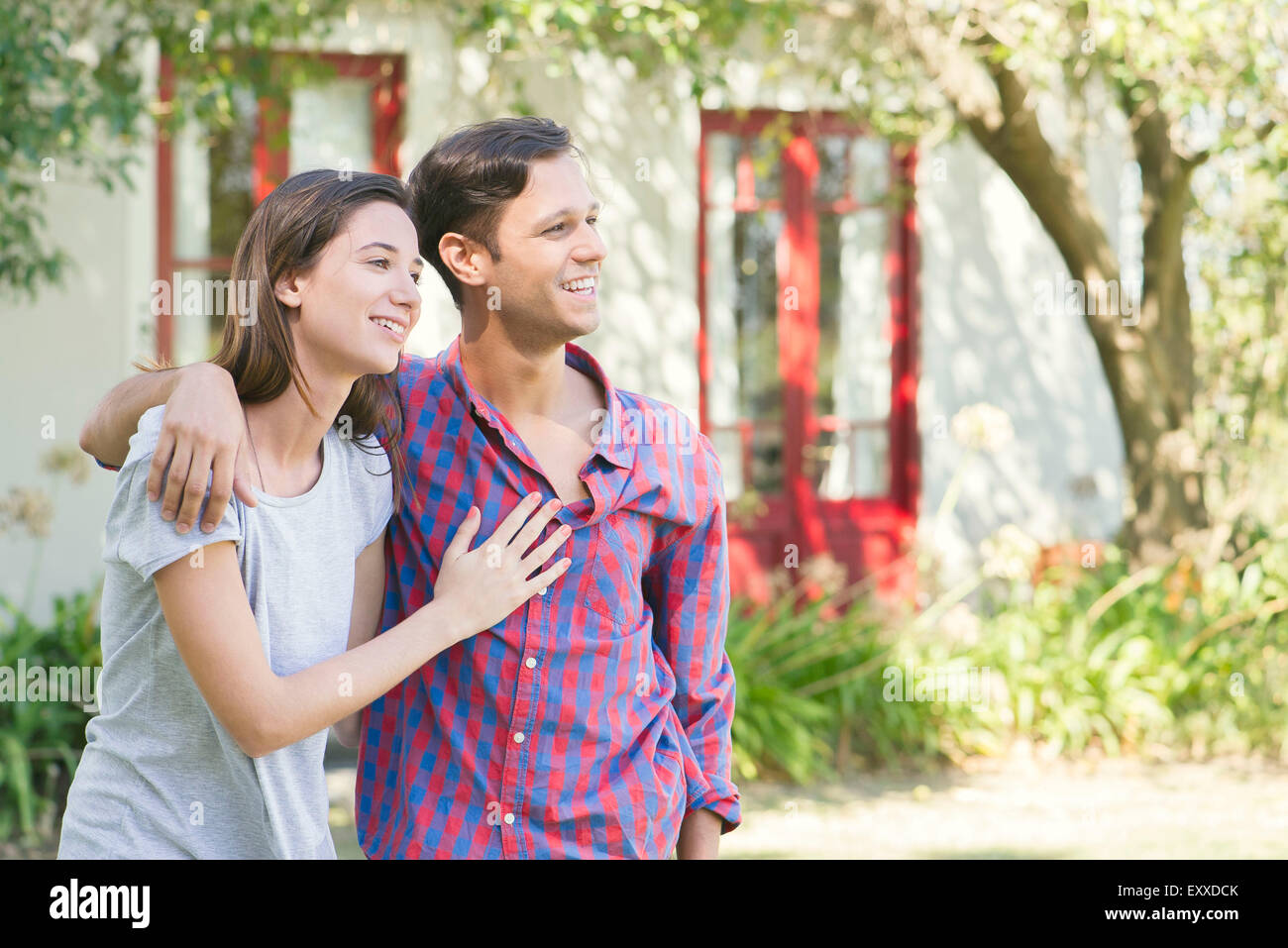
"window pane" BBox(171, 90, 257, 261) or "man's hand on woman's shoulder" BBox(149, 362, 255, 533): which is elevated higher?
"window pane" BBox(171, 90, 257, 261)

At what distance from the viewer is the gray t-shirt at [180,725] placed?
70.6 inches

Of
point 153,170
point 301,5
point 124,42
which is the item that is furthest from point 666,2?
point 153,170

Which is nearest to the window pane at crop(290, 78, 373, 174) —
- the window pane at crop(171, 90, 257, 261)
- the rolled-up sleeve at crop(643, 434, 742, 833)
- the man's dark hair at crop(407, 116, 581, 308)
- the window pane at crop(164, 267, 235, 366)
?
the window pane at crop(171, 90, 257, 261)

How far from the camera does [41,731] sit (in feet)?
17.4

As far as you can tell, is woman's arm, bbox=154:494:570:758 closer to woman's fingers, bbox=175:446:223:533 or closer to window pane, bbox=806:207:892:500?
woman's fingers, bbox=175:446:223:533

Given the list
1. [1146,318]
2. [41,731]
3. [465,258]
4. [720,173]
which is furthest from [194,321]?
[465,258]

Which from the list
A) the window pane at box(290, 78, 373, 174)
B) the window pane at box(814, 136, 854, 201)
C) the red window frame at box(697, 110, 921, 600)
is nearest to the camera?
the window pane at box(290, 78, 373, 174)

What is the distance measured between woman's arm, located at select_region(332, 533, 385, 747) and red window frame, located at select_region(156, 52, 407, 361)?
5.50 meters

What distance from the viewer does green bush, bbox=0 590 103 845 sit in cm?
498

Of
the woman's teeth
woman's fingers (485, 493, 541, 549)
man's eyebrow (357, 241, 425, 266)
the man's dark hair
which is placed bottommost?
woman's fingers (485, 493, 541, 549)

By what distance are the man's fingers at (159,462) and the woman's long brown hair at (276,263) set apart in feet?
0.74
